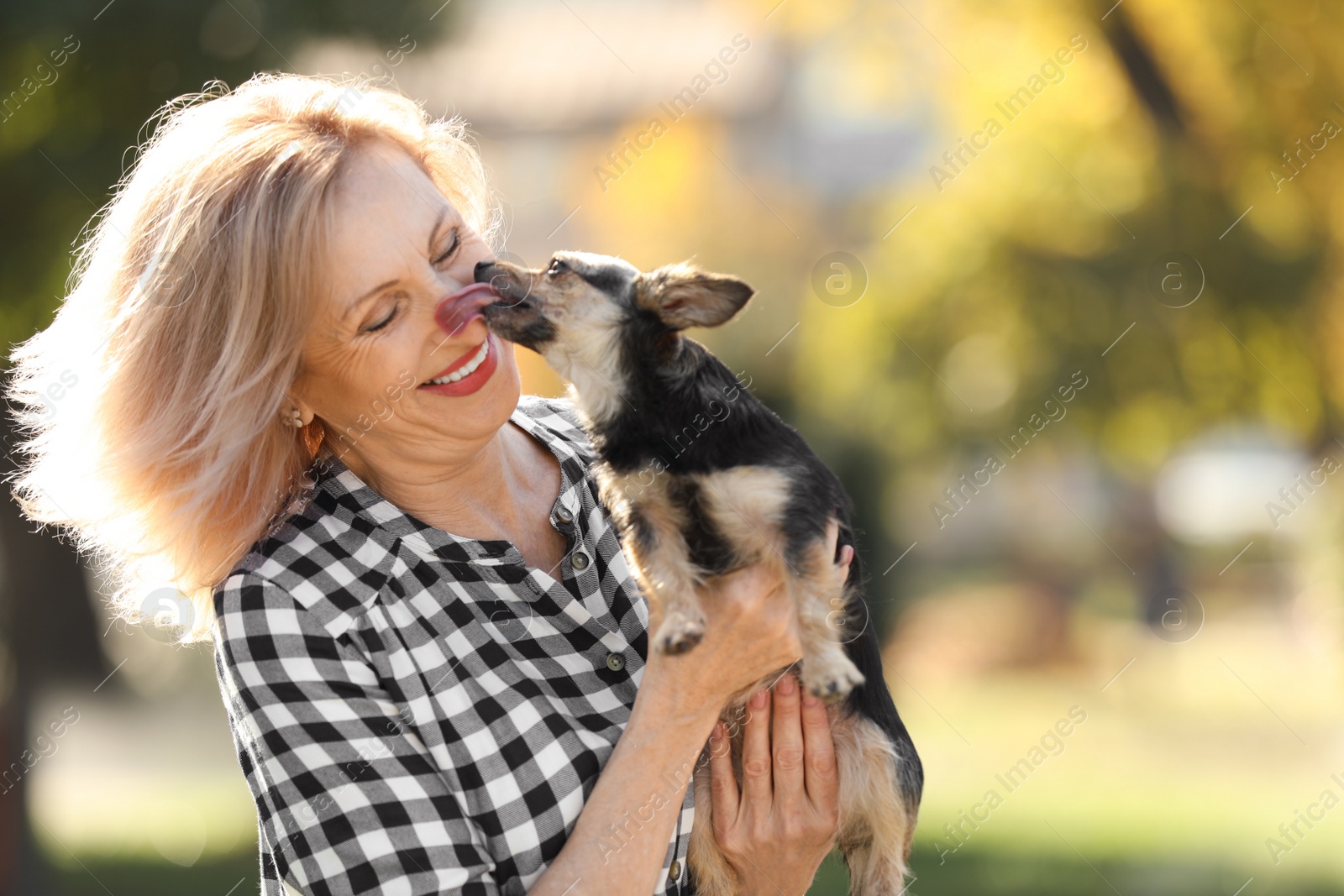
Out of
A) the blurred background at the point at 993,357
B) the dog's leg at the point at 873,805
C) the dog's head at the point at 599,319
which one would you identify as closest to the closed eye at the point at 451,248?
the dog's head at the point at 599,319

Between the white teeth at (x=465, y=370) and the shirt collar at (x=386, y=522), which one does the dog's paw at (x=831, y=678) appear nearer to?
the shirt collar at (x=386, y=522)

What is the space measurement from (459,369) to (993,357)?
763 cm

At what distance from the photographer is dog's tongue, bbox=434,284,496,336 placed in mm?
2490

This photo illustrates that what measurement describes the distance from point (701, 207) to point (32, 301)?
458 inches

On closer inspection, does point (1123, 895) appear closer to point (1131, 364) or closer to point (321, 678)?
point (1131, 364)

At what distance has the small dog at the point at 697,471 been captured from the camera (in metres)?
2.65

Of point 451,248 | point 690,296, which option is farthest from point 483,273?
point 690,296

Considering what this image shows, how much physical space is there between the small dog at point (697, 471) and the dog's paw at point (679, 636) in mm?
60

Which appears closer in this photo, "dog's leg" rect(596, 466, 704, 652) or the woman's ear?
"dog's leg" rect(596, 466, 704, 652)

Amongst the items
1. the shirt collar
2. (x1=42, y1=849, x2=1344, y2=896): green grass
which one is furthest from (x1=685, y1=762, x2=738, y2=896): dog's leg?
(x1=42, y1=849, x2=1344, y2=896): green grass

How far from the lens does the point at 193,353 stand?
96.4 inches

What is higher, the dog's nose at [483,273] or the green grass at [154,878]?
the dog's nose at [483,273]

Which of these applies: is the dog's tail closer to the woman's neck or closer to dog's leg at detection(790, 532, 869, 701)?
dog's leg at detection(790, 532, 869, 701)

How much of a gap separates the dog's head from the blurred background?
5.52ft
